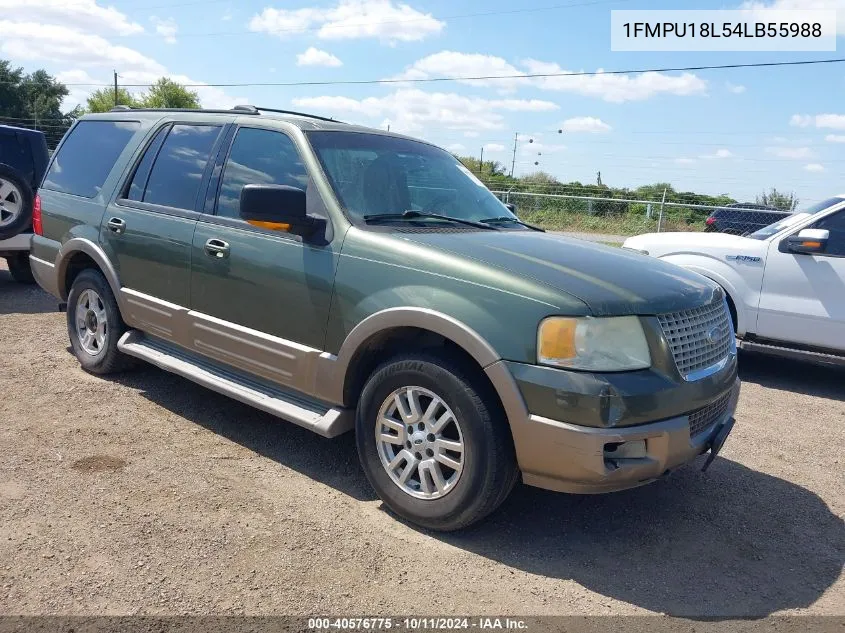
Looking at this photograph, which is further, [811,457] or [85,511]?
[811,457]

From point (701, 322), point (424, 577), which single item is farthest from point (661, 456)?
point (424, 577)

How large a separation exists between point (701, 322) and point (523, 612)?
1644mm

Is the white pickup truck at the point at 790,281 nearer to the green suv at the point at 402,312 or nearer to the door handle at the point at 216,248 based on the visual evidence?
the green suv at the point at 402,312

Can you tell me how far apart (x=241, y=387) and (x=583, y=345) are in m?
A: 2.11

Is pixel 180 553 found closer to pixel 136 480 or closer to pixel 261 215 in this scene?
pixel 136 480

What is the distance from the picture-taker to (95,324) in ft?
18.2

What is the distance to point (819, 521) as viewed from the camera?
12.8ft

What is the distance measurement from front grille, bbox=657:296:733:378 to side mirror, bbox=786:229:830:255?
301 centimetres

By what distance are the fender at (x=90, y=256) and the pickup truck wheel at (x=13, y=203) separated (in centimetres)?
253

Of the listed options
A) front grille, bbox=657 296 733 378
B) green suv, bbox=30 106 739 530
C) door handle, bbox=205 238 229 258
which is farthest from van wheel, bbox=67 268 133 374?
front grille, bbox=657 296 733 378

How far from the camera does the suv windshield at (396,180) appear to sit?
159 inches

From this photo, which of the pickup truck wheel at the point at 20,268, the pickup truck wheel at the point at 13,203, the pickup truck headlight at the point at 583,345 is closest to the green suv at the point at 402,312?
the pickup truck headlight at the point at 583,345

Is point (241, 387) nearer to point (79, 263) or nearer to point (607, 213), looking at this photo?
point (79, 263)

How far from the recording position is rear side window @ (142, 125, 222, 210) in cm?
463
